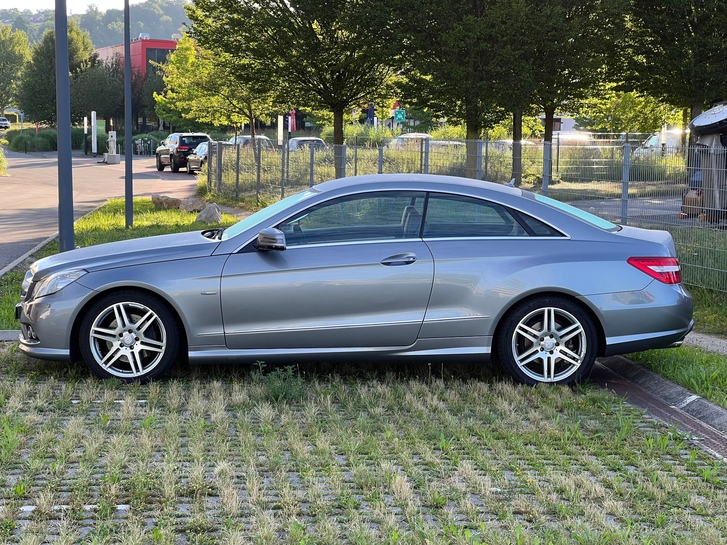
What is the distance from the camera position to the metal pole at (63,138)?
11.0m

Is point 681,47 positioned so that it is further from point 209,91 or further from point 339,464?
point 339,464

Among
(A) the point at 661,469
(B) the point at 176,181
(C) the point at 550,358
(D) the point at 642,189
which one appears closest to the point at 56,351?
(C) the point at 550,358

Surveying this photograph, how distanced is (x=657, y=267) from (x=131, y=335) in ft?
11.7

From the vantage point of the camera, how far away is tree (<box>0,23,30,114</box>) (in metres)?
120

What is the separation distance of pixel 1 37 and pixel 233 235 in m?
127

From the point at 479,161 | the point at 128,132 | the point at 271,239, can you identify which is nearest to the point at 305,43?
the point at 128,132

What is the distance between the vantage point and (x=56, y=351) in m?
6.91

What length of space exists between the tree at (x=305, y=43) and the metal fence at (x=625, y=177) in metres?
9.39

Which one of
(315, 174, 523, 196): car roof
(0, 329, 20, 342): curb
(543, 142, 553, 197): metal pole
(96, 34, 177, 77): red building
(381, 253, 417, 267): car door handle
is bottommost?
(0, 329, 20, 342): curb

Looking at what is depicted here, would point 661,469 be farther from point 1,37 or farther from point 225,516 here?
point 1,37

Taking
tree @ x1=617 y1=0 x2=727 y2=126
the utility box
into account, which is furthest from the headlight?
the utility box

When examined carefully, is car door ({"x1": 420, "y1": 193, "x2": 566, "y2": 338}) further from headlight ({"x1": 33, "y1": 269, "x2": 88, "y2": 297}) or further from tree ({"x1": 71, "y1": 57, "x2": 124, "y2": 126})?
tree ({"x1": 71, "y1": 57, "x2": 124, "y2": 126})

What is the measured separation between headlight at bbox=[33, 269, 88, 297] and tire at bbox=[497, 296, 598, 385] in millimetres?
2871

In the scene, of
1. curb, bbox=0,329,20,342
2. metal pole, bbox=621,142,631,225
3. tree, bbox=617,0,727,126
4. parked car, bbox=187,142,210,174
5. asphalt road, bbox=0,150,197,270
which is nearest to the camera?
curb, bbox=0,329,20,342
